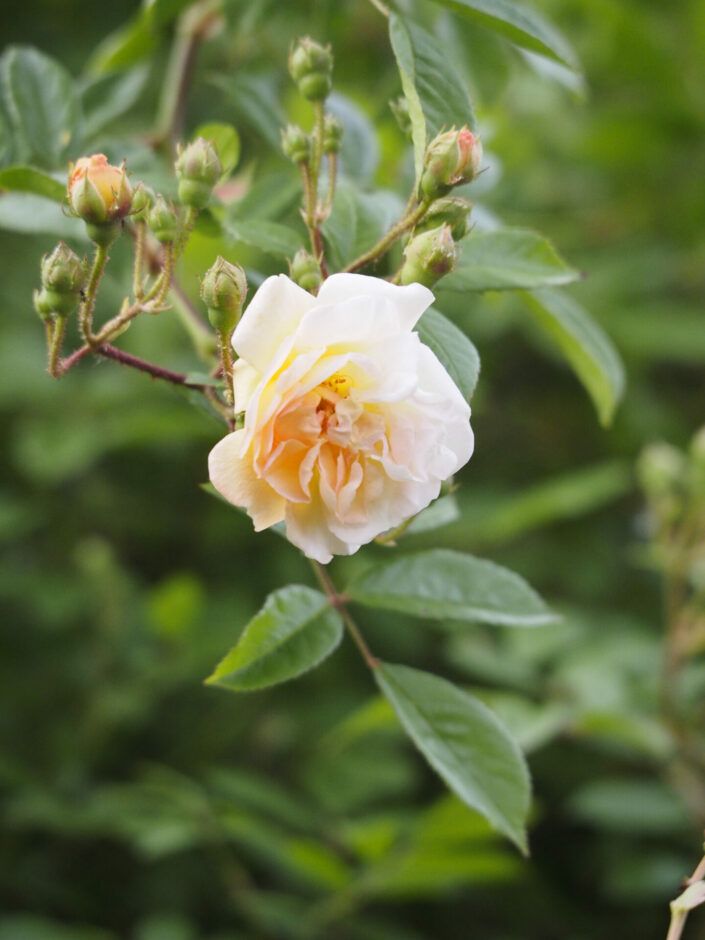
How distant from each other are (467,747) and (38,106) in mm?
686

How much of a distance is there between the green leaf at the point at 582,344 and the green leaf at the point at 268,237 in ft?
0.79

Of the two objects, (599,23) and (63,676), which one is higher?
(599,23)

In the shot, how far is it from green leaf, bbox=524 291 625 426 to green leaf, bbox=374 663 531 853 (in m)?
0.29

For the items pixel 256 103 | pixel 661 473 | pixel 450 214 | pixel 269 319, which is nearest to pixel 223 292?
pixel 269 319

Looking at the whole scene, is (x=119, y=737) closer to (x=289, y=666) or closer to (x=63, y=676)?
(x=63, y=676)

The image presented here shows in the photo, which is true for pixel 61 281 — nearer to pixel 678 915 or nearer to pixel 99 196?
pixel 99 196

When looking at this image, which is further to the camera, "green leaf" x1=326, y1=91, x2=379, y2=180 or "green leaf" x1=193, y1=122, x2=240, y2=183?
"green leaf" x1=326, y1=91, x2=379, y2=180

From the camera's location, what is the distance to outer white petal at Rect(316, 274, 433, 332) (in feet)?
1.77

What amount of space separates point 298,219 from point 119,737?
88cm

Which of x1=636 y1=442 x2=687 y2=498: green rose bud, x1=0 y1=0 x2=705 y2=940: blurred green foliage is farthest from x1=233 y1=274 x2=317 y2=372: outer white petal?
x1=636 y1=442 x2=687 y2=498: green rose bud

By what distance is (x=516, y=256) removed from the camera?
73 cm

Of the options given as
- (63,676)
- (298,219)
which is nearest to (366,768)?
(63,676)

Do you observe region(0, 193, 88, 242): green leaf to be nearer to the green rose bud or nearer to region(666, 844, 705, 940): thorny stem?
region(666, 844, 705, 940): thorny stem

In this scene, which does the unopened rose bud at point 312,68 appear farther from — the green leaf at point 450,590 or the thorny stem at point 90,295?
the green leaf at point 450,590
